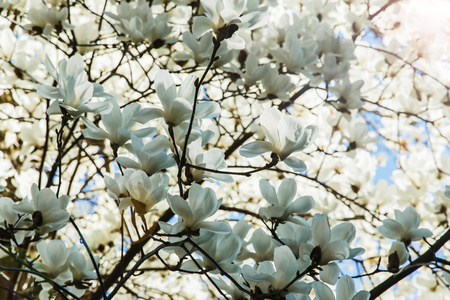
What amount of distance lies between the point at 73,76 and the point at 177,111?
0.55 ft

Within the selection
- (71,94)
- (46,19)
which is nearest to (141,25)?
(46,19)

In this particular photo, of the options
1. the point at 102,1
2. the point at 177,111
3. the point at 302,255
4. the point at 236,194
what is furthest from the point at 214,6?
the point at 236,194

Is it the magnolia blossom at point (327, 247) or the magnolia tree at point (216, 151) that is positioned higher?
the magnolia tree at point (216, 151)

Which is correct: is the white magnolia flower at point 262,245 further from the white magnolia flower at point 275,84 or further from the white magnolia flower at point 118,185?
the white magnolia flower at point 275,84

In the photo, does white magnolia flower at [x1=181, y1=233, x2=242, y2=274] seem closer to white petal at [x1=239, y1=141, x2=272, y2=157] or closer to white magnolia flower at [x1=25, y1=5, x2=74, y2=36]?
white petal at [x1=239, y1=141, x2=272, y2=157]

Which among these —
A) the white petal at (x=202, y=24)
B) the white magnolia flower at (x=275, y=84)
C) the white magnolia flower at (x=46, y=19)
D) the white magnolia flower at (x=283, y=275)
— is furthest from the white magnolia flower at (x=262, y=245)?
the white magnolia flower at (x=46, y=19)

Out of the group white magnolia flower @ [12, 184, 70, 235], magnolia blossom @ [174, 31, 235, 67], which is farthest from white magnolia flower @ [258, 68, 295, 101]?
white magnolia flower @ [12, 184, 70, 235]

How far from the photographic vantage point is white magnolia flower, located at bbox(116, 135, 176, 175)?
617mm

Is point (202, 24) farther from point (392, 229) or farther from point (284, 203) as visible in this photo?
point (392, 229)

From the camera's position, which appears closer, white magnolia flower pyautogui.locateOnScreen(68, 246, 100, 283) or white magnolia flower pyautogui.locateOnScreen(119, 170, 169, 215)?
white magnolia flower pyautogui.locateOnScreen(119, 170, 169, 215)

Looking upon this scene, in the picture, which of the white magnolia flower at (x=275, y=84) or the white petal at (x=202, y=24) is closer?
the white petal at (x=202, y=24)

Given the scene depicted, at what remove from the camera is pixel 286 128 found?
1.97 ft

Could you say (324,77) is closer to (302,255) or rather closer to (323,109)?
(302,255)

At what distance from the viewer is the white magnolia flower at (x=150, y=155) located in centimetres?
62
